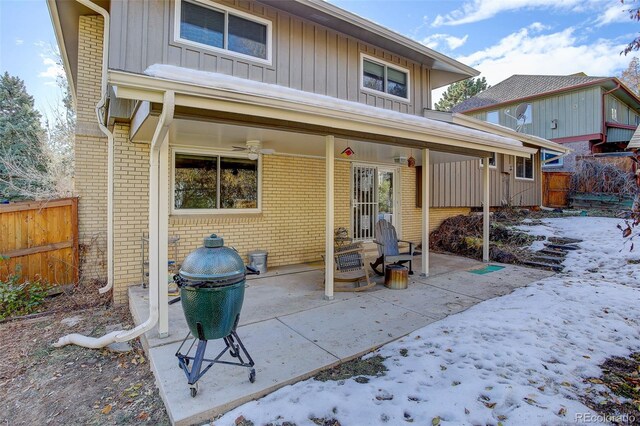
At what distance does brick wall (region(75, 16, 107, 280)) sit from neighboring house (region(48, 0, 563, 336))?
21 mm

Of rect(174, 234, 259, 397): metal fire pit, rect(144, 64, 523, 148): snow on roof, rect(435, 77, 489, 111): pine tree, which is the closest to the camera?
rect(174, 234, 259, 397): metal fire pit

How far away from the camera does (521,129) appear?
17.7m

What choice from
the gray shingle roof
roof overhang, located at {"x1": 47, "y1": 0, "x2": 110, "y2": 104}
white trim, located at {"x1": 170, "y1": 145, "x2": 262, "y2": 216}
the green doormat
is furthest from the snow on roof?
the gray shingle roof

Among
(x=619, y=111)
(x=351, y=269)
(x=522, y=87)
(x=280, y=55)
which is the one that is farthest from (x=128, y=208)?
(x=619, y=111)

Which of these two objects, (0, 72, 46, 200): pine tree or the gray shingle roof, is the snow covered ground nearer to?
(0, 72, 46, 200): pine tree

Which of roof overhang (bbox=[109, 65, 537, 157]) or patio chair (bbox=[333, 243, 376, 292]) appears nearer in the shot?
roof overhang (bbox=[109, 65, 537, 157])

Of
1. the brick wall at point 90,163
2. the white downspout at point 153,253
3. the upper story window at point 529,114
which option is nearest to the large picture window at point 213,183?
the brick wall at point 90,163

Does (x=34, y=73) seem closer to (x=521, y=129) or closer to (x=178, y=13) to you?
(x=178, y=13)

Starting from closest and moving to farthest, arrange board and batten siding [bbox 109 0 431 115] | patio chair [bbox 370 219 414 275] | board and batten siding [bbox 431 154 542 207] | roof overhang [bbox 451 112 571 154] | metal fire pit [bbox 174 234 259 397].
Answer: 1. metal fire pit [bbox 174 234 259 397]
2. board and batten siding [bbox 109 0 431 115]
3. patio chair [bbox 370 219 414 275]
4. roof overhang [bbox 451 112 571 154]
5. board and batten siding [bbox 431 154 542 207]

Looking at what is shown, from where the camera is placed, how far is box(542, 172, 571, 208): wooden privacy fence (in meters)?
13.7

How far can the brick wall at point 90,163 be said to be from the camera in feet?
19.2

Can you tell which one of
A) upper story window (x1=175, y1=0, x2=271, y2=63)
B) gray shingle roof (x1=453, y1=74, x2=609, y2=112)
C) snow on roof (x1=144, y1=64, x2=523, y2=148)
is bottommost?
snow on roof (x1=144, y1=64, x2=523, y2=148)

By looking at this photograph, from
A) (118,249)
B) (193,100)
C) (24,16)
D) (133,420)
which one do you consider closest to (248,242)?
(118,249)

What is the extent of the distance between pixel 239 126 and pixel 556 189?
49.0 ft
